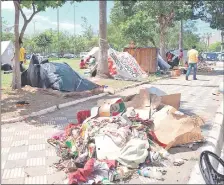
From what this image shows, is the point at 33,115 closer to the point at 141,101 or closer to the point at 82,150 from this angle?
the point at 141,101

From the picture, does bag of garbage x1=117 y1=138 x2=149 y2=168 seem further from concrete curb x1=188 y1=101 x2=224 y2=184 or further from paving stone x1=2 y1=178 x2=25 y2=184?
paving stone x1=2 y1=178 x2=25 y2=184

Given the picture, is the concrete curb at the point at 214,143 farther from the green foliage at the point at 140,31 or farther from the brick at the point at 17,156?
the green foliage at the point at 140,31

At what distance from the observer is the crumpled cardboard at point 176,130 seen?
15.0 ft

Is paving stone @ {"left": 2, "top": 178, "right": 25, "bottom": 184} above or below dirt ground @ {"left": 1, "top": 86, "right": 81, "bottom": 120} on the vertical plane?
below

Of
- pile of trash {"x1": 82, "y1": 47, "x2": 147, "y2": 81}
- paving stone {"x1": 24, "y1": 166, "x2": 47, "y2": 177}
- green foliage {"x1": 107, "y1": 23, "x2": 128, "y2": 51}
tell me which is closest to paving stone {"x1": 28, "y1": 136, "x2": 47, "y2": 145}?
paving stone {"x1": 24, "y1": 166, "x2": 47, "y2": 177}

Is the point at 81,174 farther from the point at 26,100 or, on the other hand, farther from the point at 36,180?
the point at 26,100

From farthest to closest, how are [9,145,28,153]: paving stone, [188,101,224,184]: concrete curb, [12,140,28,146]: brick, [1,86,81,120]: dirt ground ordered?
[1,86,81,120]: dirt ground < [12,140,28,146]: brick < [9,145,28,153]: paving stone < [188,101,224,184]: concrete curb

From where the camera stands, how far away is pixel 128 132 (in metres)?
4.36

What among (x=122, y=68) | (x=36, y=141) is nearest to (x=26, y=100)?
(x=36, y=141)

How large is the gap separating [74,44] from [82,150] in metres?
53.7

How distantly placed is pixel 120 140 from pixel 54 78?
535 cm

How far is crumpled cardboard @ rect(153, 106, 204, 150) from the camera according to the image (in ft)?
15.0

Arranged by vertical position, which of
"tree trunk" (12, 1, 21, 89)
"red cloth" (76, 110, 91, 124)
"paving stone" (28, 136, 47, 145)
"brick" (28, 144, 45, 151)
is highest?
"tree trunk" (12, 1, 21, 89)

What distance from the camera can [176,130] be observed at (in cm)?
467
